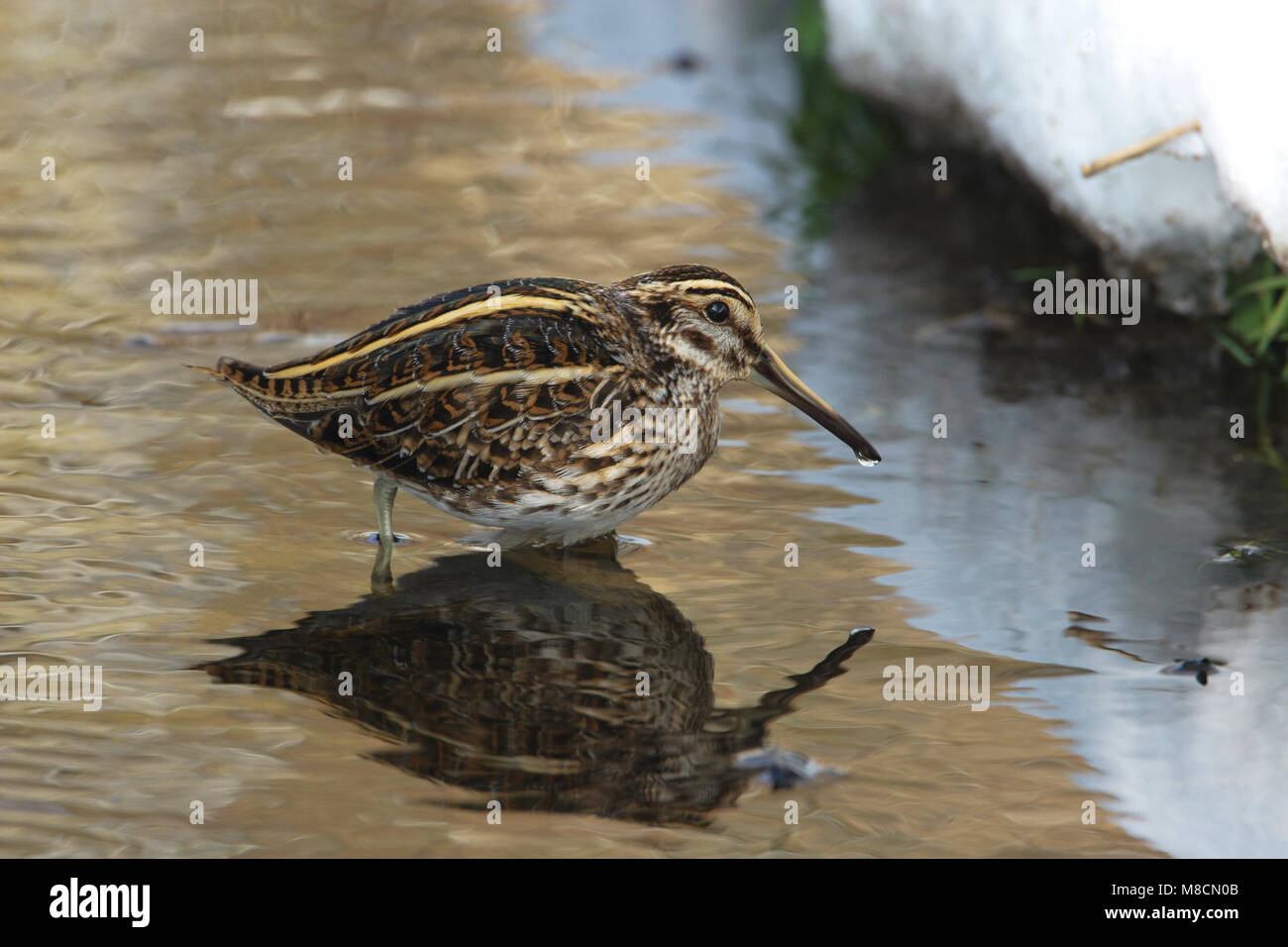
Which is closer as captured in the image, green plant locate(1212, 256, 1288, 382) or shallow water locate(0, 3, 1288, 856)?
shallow water locate(0, 3, 1288, 856)

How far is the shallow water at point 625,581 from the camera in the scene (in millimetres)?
5191

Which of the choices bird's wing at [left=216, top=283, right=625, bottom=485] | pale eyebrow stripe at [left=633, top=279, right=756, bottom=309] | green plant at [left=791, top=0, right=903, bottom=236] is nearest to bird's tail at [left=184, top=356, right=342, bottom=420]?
bird's wing at [left=216, top=283, right=625, bottom=485]

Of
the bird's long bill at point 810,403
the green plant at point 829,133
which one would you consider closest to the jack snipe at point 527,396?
Answer: the bird's long bill at point 810,403

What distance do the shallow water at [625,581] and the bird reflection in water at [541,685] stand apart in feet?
0.05

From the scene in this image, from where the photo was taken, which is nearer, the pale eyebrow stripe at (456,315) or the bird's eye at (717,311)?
the pale eyebrow stripe at (456,315)

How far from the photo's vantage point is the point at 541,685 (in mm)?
5840

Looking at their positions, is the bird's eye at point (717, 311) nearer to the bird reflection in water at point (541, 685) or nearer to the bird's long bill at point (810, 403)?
the bird's long bill at point (810, 403)

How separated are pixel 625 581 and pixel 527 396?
0.84 metres

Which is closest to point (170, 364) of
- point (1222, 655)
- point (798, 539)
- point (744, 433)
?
point (744, 433)

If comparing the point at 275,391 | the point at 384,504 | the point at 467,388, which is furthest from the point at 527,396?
the point at 275,391

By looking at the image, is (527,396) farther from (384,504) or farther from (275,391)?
(275,391)

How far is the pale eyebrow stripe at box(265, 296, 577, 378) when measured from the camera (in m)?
6.43

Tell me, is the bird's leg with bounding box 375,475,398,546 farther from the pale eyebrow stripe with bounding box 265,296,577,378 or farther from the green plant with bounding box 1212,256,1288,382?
the green plant with bounding box 1212,256,1288,382
